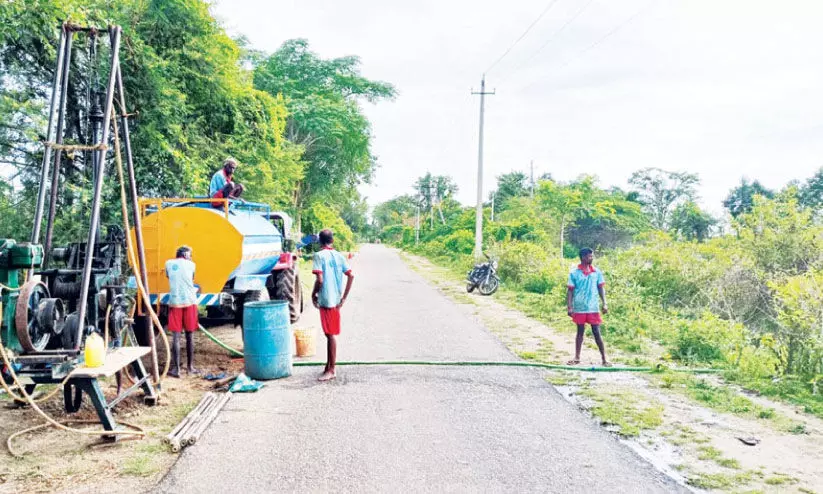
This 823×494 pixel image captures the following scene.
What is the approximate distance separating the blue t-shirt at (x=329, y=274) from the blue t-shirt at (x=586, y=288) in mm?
3456

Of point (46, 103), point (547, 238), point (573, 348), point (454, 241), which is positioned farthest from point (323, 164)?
point (573, 348)

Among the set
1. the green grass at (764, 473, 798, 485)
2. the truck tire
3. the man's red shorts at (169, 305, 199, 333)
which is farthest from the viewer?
the truck tire

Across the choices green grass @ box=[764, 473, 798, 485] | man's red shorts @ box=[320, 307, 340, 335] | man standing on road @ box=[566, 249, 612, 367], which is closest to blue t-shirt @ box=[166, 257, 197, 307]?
man's red shorts @ box=[320, 307, 340, 335]

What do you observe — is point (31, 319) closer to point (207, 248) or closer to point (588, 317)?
point (207, 248)

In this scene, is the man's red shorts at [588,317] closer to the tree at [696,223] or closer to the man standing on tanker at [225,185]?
the man standing on tanker at [225,185]

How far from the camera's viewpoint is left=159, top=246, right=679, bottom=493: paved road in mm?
4422

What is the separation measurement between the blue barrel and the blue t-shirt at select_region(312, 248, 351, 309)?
62 cm

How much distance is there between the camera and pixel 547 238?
35.4 metres

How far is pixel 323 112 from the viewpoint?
2983 centimetres

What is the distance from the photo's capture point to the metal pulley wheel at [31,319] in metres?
5.02

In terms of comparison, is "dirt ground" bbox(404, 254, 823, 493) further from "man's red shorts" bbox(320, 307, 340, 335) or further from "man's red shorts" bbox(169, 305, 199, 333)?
"man's red shorts" bbox(169, 305, 199, 333)

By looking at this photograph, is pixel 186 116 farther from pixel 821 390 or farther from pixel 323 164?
pixel 323 164

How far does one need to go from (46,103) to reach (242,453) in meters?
8.99

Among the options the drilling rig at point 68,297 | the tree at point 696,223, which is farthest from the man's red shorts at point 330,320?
the tree at point 696,223
